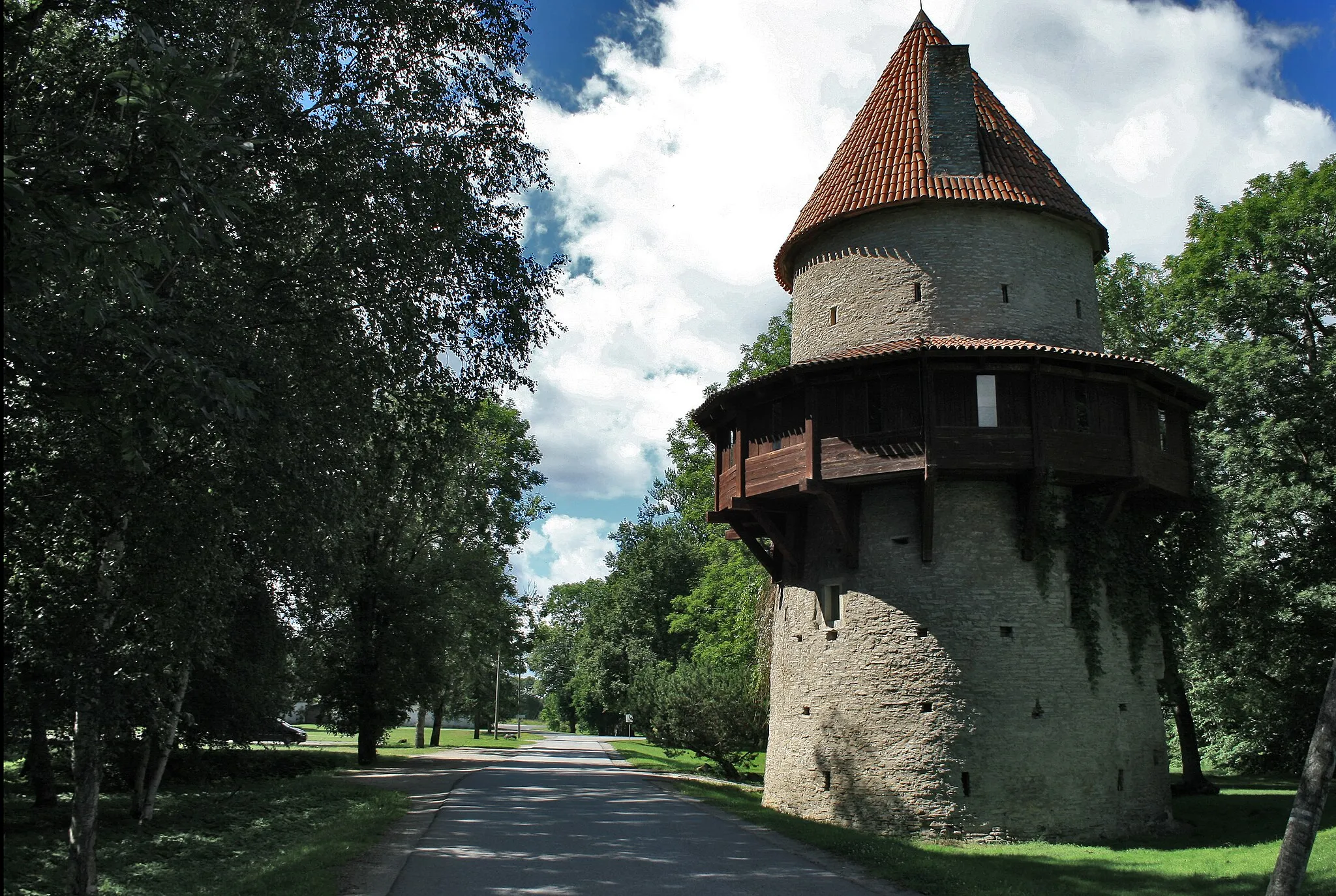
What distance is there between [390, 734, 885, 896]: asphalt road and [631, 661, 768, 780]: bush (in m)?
6.57

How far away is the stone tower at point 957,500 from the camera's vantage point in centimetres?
1641

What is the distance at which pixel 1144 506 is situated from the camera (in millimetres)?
19031

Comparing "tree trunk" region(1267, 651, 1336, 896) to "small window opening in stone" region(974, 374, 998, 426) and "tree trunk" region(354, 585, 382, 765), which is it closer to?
"small window opening in stone" region(974, 374, 998, 426)

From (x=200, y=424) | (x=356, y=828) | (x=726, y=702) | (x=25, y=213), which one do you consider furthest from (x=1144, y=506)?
(x=25, y=213)

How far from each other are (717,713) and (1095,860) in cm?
1437

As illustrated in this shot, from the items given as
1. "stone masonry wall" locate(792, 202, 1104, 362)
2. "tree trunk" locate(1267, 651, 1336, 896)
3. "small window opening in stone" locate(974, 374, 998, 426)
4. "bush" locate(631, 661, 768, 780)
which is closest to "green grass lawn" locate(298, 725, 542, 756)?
"bush" locate(631, 661, 768, 780)

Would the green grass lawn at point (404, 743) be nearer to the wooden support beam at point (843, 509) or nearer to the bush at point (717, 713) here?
the bush at point (717, 713)

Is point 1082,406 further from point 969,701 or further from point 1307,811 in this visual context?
point 1307,811

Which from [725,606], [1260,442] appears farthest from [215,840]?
[725,606]

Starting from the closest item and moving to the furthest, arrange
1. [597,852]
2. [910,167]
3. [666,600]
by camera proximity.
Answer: [597,852] → [910,167] → [666,600]

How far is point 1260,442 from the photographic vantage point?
2234 centimetres

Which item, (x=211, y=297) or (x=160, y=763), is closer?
(x=211, y=297)

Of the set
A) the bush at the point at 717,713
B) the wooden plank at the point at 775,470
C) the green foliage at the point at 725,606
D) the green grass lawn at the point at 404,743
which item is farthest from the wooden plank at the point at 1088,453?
the green grass lawn at the point at 404,743

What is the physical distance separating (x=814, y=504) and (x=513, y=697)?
75.2 metres
